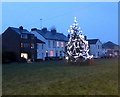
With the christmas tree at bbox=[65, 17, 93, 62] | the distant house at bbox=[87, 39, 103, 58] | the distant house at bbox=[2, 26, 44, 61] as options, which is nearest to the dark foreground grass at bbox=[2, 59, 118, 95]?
the christmas tree at bbox=[65, 17, 93, 62]

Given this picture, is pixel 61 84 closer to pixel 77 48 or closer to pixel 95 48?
pixel 77 48

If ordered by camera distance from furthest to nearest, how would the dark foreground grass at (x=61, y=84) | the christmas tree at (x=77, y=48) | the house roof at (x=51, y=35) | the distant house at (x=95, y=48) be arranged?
the distant house at (x=95, y=48), the house roof at (x=51, y=35), the christmas tree at (x=77, y=48), the dark foreground grass at (x=61, y=84)

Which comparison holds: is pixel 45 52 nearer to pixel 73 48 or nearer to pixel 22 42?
pixel 22 42

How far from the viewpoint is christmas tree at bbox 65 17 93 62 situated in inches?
1238

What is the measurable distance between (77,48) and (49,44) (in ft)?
96.6

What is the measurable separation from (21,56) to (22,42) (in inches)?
124

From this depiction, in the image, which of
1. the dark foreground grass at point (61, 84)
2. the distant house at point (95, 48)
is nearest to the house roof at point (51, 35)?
the distant house at point (95, 48)

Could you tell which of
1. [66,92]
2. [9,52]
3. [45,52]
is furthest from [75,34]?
[45,52]

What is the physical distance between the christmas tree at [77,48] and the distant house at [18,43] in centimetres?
1914

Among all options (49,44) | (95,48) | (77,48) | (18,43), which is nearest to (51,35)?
(49,44)

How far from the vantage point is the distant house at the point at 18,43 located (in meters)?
48.7

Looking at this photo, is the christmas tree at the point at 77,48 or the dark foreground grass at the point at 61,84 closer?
the dark foreground grass at the point at 61,84

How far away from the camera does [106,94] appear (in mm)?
8562

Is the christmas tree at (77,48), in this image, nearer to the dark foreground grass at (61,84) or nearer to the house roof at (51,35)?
the dark foreground grass at (61,84)
